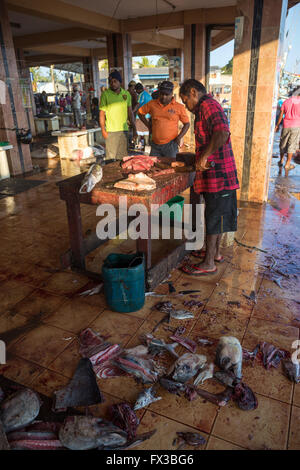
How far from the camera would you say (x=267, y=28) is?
529 centimetres

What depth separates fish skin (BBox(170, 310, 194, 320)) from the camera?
3.06 metres

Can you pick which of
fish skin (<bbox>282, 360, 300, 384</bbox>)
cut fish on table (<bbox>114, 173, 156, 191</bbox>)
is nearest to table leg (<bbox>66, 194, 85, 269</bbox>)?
cut fish on table (<bbox>114, 173, 156, 191</bbox>)

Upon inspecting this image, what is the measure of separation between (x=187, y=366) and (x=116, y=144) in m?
4.40

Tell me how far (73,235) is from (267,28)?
4.48m

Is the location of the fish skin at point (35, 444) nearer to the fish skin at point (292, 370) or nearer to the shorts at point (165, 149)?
the fish skin at point (292, 370)

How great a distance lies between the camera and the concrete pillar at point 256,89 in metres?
5.28

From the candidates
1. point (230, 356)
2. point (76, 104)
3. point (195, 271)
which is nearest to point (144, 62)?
point (76, 104)

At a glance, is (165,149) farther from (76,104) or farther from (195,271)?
(76,104)

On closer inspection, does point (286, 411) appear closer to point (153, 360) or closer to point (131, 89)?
point (153, 360)

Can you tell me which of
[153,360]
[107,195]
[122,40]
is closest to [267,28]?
[107,195]

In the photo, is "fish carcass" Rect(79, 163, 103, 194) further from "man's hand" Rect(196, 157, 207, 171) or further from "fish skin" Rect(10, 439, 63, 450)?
"fish skin" Rect(10, 439, 63, 450)

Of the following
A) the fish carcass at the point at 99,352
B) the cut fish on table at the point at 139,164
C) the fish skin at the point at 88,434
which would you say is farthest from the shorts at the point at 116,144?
the fish skin at the point at 88,434

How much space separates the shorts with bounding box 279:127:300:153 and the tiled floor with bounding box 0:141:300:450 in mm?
3448

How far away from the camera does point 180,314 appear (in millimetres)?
3090
